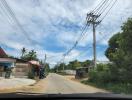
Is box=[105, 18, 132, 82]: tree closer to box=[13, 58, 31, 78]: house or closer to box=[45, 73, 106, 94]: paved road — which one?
box=[45, 73, 106, 94]: paved road

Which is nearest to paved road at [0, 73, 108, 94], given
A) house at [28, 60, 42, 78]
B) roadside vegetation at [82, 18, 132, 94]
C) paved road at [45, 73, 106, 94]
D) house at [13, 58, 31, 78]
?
paved road at [45, 73, 106, 94]

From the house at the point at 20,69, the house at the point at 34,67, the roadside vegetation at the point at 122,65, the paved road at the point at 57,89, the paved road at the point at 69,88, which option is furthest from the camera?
the house at the point at 34,67

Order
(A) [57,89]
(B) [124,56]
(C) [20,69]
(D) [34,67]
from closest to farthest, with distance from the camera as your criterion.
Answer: (A) [57,89], (B) [124,56], (C) [20,69], (D) [34,67]

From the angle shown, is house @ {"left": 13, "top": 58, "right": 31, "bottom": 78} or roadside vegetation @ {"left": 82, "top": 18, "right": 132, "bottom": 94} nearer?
roadside vegetation @ {"left": 82, "top": 18, "right": 132, "bottom": 94}

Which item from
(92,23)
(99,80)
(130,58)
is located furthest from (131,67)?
(92,23)

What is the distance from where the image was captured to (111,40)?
74.9 metres

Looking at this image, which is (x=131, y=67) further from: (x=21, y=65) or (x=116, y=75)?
(x=21, y=65)

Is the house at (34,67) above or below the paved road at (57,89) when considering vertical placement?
above

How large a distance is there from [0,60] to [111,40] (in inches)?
1123

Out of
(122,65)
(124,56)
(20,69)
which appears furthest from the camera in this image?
(20,69)

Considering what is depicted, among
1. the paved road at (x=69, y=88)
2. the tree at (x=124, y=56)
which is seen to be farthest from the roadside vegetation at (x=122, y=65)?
the paved road at (x=69, y=88)

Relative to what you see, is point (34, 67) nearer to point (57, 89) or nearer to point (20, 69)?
point (20, 69)

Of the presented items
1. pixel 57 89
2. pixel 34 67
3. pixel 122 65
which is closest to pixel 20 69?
pixel 34 67

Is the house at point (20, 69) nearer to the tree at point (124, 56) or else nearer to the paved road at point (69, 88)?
the paved road at point (69, 88)
